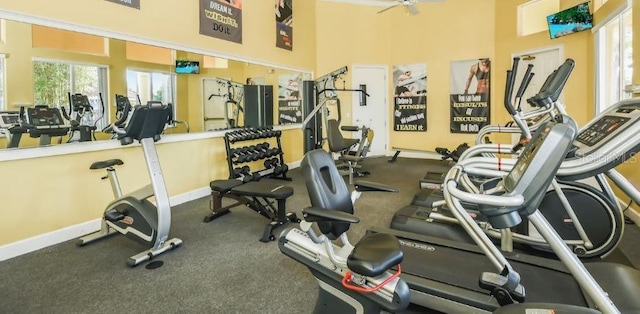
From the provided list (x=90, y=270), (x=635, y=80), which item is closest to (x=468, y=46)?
(x=635, y=80)

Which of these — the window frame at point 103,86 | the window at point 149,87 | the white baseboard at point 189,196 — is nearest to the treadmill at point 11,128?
the window frame at point 103,86

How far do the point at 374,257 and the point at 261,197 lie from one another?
2.13 meters

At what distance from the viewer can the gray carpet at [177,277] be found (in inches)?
85.0

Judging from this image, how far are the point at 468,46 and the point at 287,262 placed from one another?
6.84 meters

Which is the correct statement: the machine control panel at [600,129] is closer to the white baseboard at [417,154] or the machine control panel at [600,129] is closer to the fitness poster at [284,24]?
the fitness poster at [284,24]

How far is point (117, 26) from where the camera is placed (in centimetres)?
359

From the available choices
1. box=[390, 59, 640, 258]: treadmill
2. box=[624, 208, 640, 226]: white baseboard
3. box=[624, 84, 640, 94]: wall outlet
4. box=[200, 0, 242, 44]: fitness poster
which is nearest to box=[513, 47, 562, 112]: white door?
box=[624, 84, 640, 94]: wall outlet

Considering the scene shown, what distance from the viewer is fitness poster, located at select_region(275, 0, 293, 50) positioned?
629 centimetres

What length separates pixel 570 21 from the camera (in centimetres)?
536

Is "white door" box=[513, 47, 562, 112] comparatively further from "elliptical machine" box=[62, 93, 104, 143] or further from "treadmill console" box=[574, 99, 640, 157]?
"elliptical machine" box=[62, 93, 104, 143]

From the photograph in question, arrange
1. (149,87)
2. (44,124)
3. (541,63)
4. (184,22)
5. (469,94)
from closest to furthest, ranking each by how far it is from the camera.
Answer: (44,124) → (184,22) → (149,87) → (541,63) → (469,94)

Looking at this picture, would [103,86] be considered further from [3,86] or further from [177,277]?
[177,277]

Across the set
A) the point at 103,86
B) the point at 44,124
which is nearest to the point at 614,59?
the point at 103,86

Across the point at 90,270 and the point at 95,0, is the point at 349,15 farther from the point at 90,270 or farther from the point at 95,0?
the point at 90,270
